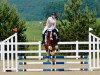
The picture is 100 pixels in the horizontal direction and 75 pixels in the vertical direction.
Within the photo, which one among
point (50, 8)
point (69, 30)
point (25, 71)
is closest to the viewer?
point (25, 71)

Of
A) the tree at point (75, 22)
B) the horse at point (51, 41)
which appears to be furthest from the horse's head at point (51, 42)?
the tree at point (75, 22)

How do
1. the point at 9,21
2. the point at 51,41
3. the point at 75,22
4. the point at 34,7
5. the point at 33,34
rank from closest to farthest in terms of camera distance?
the point at 51,41 → the point at 75,22 → the point at 9,21 → the point at 33,34 → the point at 34,7

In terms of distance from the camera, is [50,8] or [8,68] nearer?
[8,68]

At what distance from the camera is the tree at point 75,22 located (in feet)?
115

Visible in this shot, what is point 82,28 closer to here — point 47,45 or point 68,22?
point 68,22

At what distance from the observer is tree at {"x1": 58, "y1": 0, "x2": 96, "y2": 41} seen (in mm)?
34906

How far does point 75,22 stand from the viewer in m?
35.9

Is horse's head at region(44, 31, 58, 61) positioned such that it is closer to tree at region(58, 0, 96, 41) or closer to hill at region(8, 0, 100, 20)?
tree at region(58, 0, 96, 41)

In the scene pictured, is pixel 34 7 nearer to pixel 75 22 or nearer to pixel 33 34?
pixel 33 34

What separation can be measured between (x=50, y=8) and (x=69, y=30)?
113 m

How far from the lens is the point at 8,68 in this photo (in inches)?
602

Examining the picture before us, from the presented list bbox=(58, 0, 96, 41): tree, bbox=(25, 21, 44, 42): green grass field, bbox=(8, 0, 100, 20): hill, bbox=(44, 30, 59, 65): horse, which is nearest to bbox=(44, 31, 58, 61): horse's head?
bbox=(44, 30, 59, 65): horse

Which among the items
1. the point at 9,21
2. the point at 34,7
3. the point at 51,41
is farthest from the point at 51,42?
the point at 34,7

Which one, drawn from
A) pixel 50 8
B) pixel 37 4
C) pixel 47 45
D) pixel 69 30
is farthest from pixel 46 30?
pixel 37 4
